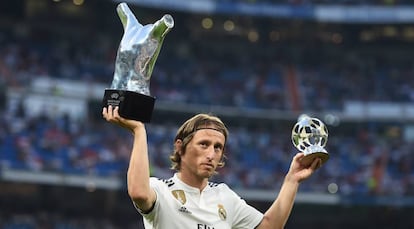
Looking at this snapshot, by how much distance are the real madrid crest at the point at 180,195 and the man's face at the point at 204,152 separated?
0.42 feet

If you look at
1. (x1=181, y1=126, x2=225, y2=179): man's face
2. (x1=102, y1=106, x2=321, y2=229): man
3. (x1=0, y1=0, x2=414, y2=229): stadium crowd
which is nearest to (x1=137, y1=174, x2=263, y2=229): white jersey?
(x1=102, y1=106, x2=321, y2=229): man

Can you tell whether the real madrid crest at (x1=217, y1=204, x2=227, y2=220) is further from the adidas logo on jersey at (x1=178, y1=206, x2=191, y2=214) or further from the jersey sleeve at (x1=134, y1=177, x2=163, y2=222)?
the jersey sleeve at (x1=134, y1=177, x2=163, y2=222)

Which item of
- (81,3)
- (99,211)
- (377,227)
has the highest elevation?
(81,3)

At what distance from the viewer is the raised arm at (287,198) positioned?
4.81 meters

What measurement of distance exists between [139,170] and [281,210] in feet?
3.36

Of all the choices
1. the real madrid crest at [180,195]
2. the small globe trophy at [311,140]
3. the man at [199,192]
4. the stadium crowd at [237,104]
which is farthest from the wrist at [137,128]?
the stadium crowd at [237,104]

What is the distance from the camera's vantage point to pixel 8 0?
35594 millimetres

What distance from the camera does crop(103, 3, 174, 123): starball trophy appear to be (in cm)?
425

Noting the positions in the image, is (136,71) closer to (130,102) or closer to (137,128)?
(130,102)

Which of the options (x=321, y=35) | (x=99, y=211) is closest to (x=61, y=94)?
(x=99, y=211)

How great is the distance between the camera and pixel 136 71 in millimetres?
4328

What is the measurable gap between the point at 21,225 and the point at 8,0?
12.6 metres

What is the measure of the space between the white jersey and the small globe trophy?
458 millimetres

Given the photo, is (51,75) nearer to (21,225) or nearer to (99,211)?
(99,211)
